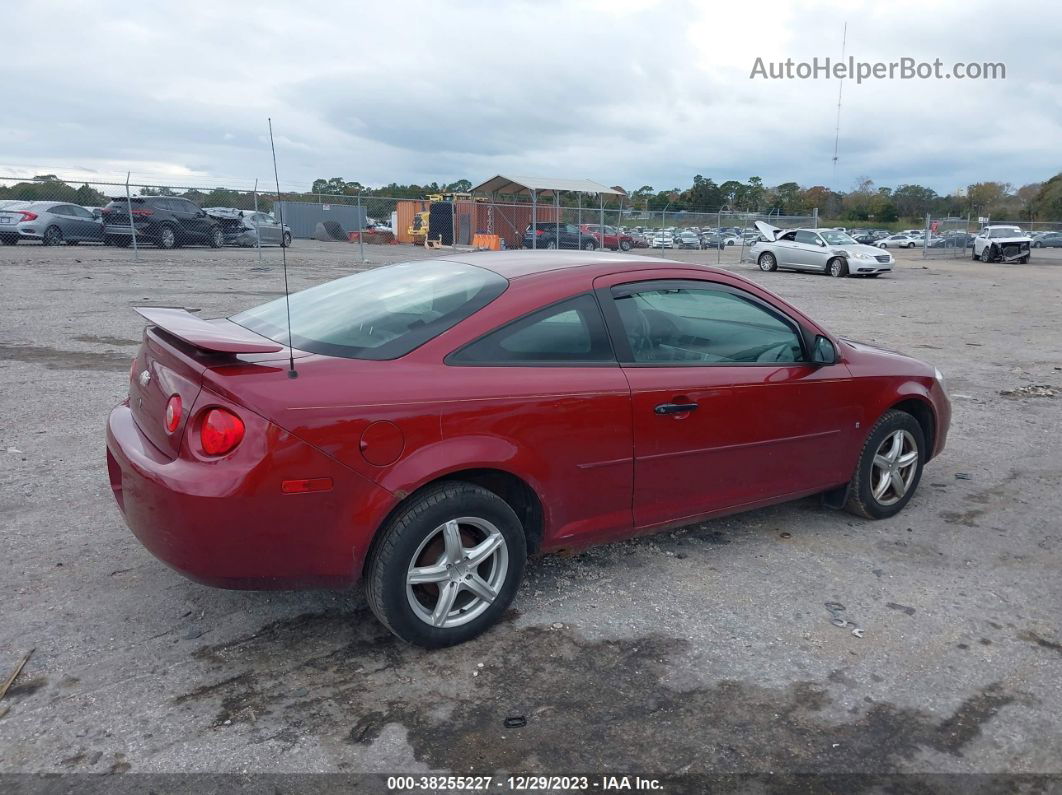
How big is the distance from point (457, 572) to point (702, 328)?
5.70 ft

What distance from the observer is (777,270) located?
90.8ft

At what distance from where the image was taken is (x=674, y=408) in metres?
3.72

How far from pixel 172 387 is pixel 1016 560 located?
4.02m

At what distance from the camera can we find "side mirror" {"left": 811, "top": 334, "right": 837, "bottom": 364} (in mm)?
4348

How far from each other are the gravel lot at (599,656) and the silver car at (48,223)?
21460mm

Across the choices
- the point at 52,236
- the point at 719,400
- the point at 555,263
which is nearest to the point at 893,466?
the point at 719,400

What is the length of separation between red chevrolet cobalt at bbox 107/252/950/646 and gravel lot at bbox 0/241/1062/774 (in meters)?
0.31

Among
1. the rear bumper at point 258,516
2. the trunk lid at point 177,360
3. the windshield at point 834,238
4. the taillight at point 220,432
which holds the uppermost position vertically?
the windshield at point 834,238

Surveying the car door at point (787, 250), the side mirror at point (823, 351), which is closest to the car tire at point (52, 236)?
the car door at point (787, 250)

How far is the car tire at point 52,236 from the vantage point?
24156 millimetres

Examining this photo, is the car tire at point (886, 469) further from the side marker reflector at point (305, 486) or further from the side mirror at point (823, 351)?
the side marker reflector at point (305, 486)

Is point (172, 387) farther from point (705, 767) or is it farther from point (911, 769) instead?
point (911, 769)

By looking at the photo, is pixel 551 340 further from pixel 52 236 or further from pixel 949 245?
pixel 949 245

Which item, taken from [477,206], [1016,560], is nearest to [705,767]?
[1016,560]
